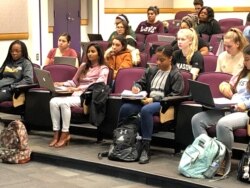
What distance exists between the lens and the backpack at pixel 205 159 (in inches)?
171

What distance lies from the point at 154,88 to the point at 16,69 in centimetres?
193

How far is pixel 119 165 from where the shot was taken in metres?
4.79

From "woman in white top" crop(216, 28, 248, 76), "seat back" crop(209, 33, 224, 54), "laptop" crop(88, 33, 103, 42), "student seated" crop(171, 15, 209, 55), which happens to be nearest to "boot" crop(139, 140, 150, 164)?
"woman in white top" crop(216, 28, 248, 76)

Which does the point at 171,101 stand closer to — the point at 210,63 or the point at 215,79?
the point at 215,79

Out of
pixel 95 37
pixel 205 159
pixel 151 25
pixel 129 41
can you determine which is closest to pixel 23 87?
pixel 129 41

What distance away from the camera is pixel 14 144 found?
5156mm

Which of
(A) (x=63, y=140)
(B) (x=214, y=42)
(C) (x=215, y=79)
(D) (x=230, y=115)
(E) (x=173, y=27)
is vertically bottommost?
(A) (x=63, y=140)

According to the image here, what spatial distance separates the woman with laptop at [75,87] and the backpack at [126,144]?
0.71 m

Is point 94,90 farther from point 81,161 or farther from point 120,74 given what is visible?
point 81,161

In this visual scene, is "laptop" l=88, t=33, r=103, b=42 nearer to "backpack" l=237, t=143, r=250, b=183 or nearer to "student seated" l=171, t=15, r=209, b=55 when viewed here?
"student seated" l=171, t=15, r=209, b=55

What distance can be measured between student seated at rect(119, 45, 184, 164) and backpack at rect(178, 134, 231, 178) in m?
0.57

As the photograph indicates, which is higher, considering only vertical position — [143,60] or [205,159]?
[143,60]

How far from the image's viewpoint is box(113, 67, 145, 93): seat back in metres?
5.59

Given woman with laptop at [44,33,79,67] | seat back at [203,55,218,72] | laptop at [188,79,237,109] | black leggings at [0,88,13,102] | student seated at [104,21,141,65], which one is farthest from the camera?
woman with laptop at [44,33,79,67]
